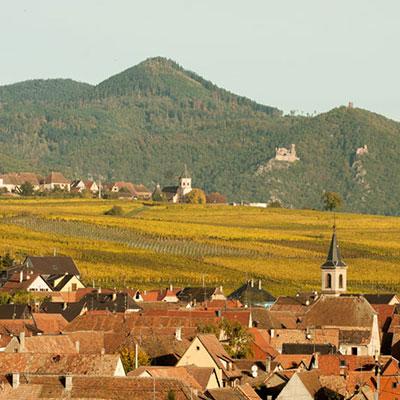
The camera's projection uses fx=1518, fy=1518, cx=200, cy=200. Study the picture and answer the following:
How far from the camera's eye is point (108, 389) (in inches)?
1681

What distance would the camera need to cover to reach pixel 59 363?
5031 cm

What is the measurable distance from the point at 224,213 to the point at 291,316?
108 m

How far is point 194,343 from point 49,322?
16.9 meters

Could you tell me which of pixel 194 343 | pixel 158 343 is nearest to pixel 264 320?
pixel 158 343

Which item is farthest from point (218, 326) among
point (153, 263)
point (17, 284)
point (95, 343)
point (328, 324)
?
point (153, 263)

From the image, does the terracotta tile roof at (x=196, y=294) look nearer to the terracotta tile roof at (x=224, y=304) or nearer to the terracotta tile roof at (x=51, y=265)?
the terracotta tile roof at (x=224, y=304)

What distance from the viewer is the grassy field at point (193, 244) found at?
4594 inches

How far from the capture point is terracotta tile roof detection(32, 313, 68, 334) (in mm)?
71812

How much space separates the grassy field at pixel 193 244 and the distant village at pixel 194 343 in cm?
1003

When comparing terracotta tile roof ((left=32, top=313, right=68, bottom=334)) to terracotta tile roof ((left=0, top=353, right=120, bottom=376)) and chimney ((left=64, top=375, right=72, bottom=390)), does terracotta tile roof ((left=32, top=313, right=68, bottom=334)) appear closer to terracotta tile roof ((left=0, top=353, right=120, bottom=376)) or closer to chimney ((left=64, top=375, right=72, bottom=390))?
terracotta tile roof ((left=0, top=353, right=120, bottom=376))

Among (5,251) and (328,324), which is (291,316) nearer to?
(328,324)

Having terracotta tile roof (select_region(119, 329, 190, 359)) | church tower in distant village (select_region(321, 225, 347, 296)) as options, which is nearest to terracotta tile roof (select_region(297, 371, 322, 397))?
terracotta tile roof (select_region(119, 329, 190, 359))

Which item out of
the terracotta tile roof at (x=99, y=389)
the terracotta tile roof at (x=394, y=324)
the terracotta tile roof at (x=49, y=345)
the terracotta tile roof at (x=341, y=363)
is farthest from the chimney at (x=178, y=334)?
the terracotta tile roof at (x=394, y=324)

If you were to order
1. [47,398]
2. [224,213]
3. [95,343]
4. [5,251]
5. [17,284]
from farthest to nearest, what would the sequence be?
[224,213] → [5,251] → [17,284] → [95,343] → [47,398]
